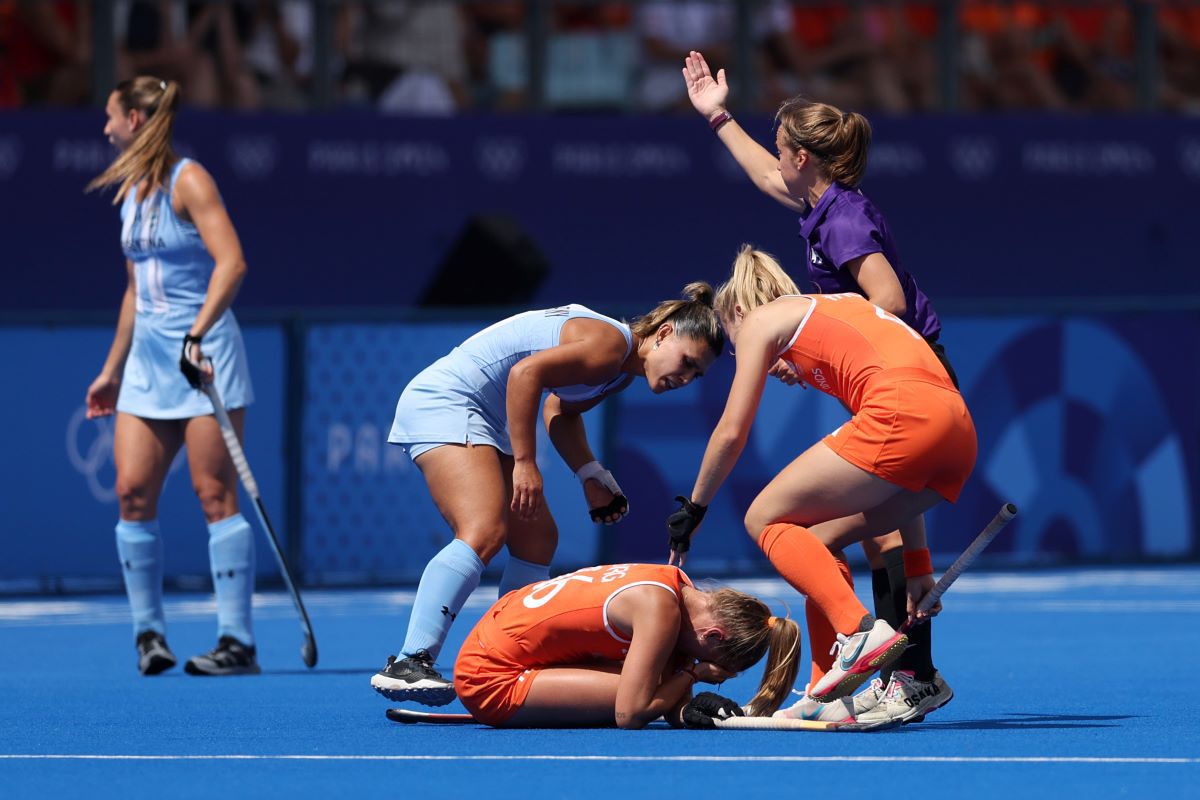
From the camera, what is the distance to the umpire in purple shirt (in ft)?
22.7

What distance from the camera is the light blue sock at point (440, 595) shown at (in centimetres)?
713

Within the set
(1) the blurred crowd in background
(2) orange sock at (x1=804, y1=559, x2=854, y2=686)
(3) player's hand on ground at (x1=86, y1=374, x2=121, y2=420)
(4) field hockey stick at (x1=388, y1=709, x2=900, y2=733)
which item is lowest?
(4) field hockey stick at (x1=388, y1=709, x2=900, y2=733)

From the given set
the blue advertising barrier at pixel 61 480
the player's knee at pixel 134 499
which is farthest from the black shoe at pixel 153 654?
the blue advertising barrier at pixel 61 480

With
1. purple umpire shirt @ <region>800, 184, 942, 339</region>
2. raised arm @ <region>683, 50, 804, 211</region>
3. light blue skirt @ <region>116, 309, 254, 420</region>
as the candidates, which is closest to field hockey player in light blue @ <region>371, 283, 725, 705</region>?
purple umpire shirt @ <region>800, 184, 942, 339</region>

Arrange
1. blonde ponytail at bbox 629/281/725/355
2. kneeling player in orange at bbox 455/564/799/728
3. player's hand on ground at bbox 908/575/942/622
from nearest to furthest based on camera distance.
→ 1. kneeling player in orange at bbox 455/564/799/728
2. blonde ponytail at bbox 629/281/725/355
3. player's hand on ground at bbox 908/575/942/622

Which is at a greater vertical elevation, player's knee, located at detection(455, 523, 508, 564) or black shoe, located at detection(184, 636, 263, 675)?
player's knee, located at detection(455, 523, 508, 564)

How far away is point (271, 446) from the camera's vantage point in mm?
12805

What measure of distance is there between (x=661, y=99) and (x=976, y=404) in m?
4.39

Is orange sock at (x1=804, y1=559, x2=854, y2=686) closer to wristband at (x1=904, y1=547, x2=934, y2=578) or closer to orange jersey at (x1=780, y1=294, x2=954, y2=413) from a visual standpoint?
wristband at (x1=904, y1=547, x2=934, y2=578)

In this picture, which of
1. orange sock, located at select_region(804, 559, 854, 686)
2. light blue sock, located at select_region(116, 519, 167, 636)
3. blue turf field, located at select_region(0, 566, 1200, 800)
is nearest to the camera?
blue turf field, located at select_region(0, 566, 1200, 800)

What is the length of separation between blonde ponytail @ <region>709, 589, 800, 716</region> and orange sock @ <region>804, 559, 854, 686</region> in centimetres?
12

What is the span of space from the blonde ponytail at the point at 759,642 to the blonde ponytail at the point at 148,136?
3.21m

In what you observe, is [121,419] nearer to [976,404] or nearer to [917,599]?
[917,599]

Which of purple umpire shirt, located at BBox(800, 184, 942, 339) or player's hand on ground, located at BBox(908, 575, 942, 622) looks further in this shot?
player's hand on ground, located at BBox(908, 575, 942, 622)
